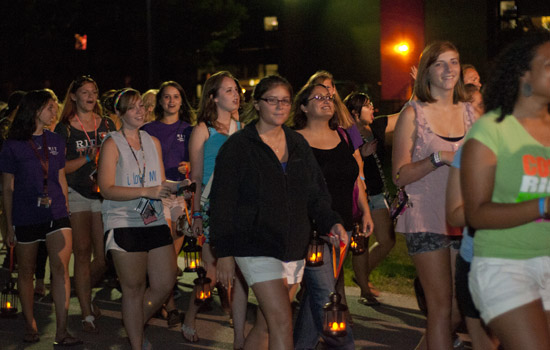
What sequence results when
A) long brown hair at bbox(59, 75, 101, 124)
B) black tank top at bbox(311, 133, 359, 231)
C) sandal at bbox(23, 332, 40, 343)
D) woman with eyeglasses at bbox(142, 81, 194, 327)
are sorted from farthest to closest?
long brown hair at bbox(59, 75, 101, 124)
woman with eyeglasses at bbox(142, 81, 194, 327)
sandal at bbox(23, 332, 40, 343)
black tank top at bbox(311, 133, 359, 231)

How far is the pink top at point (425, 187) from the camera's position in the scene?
5.13m

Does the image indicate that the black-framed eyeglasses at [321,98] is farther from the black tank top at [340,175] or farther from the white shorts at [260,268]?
the white shorts at [260,268]

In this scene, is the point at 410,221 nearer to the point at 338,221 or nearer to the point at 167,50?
the point at 338,221

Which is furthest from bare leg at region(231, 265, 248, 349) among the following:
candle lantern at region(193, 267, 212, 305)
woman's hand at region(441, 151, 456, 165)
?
woman's hand at region(441, 151, 456, 165)

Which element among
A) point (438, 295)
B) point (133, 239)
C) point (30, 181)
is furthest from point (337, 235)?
point (30, 181)

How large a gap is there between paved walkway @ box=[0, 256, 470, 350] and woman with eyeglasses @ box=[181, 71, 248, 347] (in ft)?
0.91

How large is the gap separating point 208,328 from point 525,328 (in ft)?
14.6

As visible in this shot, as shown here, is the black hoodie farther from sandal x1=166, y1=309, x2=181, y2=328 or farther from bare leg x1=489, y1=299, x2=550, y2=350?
sandal x1=166, y1=309, x2=181, y2=328

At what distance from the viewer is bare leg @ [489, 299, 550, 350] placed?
3334 millimetres

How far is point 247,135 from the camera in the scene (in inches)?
195

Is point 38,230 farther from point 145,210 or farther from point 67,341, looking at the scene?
point 145,210

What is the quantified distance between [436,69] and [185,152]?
3.61 m

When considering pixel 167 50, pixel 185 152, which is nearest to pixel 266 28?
pixel 167 50

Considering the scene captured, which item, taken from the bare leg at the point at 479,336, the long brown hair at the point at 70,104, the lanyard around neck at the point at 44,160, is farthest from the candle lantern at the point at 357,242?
the long brown hair at the point at 70,104
